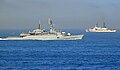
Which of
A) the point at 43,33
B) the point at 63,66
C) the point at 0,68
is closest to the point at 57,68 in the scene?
the point at 63,66

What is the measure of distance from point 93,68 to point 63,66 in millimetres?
5520

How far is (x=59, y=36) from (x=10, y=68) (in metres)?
126

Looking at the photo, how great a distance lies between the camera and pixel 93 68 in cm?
7256

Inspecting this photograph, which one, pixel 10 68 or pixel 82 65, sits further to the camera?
pixel 82 65

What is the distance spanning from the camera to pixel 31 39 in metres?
197

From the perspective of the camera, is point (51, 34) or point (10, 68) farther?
point (51, 34)

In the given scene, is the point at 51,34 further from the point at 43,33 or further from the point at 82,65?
the point at 82,65

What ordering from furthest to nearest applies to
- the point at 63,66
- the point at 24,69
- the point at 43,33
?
the point at 43,33 < the point at 63,66 < the point at 24,69

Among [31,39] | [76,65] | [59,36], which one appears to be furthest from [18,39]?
[76,65]

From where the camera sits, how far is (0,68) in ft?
235

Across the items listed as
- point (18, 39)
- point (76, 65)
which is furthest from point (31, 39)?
point (76, 65)

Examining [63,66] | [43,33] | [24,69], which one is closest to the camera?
[24,69]

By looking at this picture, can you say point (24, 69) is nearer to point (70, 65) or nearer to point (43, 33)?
Result: point (70, 65)

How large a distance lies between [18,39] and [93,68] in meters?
128
